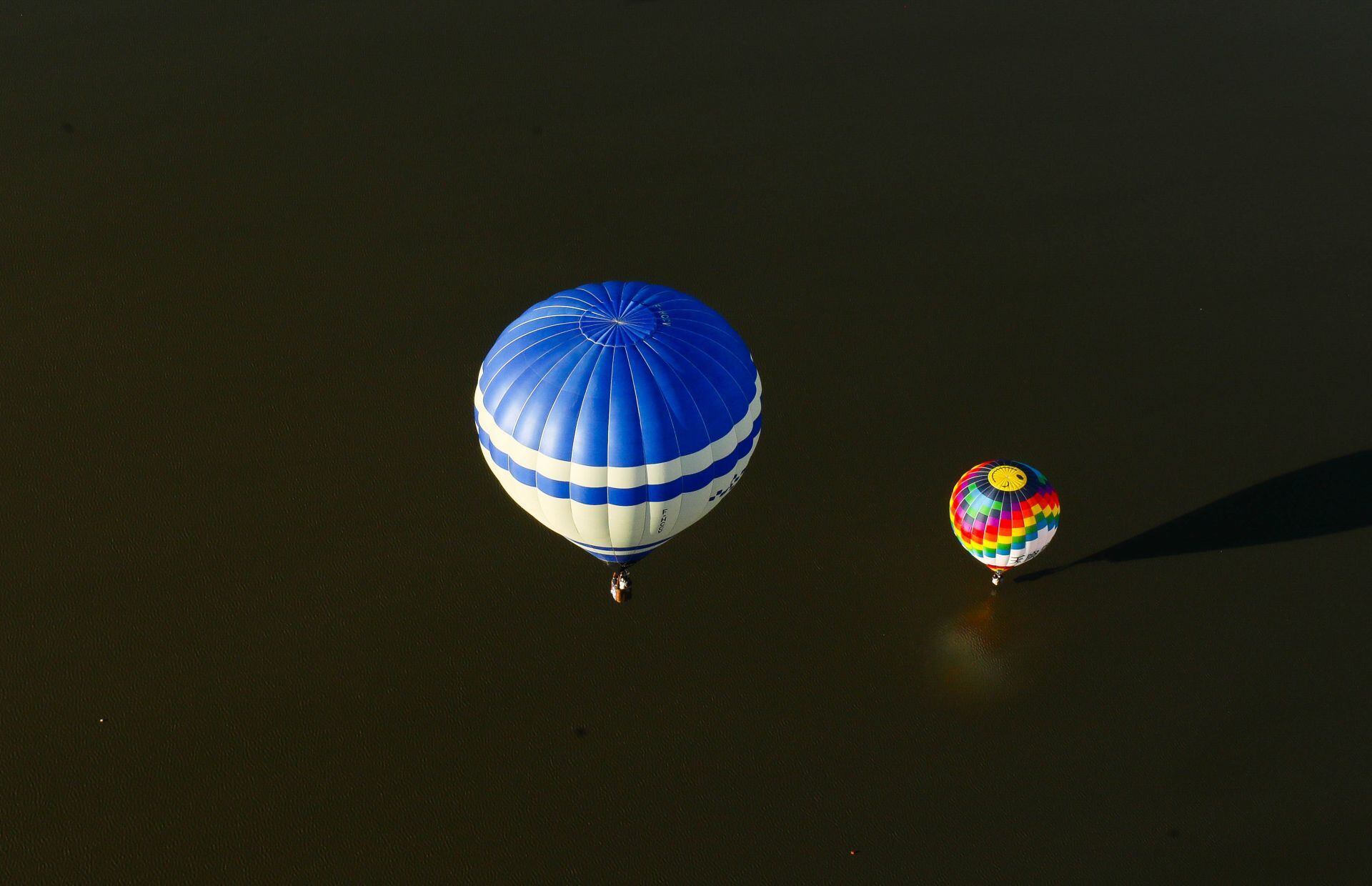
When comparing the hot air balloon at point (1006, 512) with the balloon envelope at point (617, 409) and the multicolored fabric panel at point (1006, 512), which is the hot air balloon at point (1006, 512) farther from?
the balloon envelope at point (617, 409)

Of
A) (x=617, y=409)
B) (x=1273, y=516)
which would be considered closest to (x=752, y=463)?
(x=617, y=409)

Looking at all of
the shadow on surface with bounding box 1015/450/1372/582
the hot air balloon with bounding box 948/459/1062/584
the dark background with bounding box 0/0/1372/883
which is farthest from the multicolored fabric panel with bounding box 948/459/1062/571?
the shadow on surface with bounding box 1015/450/1372/582

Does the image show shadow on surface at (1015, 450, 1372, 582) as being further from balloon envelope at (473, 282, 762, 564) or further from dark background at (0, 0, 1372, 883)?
balloon envelope at (473, 282, 762, 564)

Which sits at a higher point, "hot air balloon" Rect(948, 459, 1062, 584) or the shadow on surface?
the shadow on surface

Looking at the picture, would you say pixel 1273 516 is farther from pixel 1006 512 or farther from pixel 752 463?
pixel 752 463

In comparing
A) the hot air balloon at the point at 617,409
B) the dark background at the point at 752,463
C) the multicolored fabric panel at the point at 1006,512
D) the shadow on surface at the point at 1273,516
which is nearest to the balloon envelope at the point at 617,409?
the hot air balloon at the point at 617,409

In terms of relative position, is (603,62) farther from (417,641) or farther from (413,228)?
(417,641)
